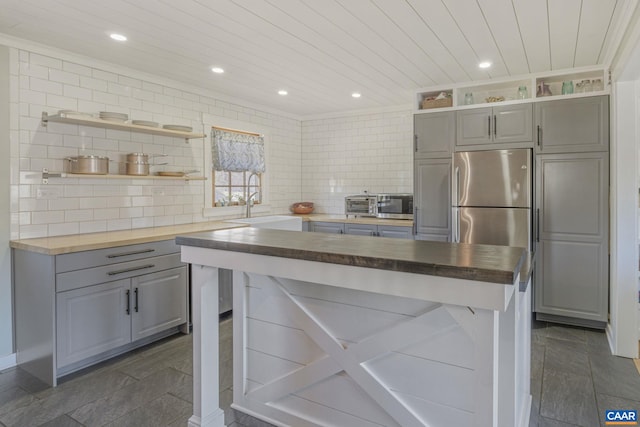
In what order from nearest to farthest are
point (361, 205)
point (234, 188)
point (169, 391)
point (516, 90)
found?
point (169, 391) → point (516, 90) → point (234, 188) → point (361, 205)

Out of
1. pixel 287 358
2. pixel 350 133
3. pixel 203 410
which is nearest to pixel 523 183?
pixel 350 133

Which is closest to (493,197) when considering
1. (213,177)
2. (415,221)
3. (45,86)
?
(415,221)

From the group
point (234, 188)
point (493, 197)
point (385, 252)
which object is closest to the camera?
point (385, 252)

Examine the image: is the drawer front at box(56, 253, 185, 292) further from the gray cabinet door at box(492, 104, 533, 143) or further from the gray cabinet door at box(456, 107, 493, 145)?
the gray cabinet door at box(492, 104, 533, 143)

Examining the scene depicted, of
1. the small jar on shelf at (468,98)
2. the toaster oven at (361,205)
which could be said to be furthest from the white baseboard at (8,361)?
the small jar on shelf at (468,98)

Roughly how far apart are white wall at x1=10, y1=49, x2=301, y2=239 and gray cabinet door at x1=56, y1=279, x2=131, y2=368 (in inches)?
27.5

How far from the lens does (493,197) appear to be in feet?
12.3

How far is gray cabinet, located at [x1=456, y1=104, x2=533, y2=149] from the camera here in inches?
146

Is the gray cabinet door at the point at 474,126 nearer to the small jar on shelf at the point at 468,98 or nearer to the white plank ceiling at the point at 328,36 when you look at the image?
the small jar on shelf at the point at 468,98

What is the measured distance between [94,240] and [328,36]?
228 centimetres

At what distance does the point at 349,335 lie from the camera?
1770 mm

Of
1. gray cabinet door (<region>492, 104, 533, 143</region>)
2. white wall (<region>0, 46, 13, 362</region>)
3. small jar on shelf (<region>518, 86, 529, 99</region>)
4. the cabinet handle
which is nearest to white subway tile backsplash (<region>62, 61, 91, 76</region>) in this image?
white wall (<region>0, 46, 13, 362</region>)

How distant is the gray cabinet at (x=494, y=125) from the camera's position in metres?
3.71

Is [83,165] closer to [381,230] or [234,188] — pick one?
[234,188]
